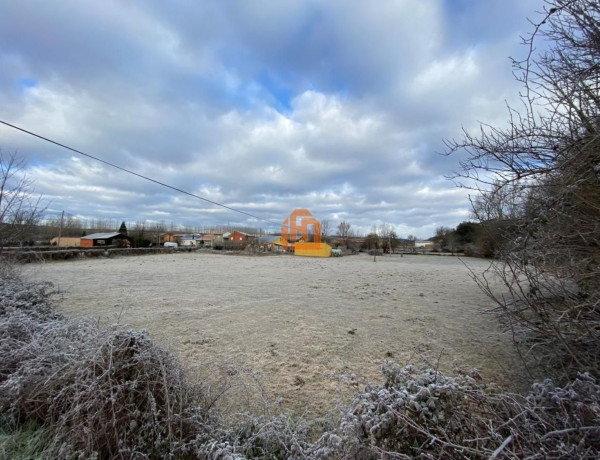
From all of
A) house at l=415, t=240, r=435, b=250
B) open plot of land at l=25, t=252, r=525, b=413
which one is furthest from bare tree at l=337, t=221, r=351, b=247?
open plot of land at l=25, t=252, r=525, b=413

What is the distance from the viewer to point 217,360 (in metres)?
3.51

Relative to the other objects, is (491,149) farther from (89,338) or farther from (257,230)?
(257,230)

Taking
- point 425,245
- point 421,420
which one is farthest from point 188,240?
point 421,420

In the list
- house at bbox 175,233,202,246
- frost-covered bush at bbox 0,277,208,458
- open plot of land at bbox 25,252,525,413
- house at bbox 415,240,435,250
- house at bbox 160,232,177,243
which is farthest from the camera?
house at bbox 175,233,202,246

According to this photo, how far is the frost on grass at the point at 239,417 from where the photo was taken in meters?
1.20

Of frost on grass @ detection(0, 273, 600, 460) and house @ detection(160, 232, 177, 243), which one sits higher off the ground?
house @ detection(160, 232, 177, 243)

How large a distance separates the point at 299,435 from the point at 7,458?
5.73 ft

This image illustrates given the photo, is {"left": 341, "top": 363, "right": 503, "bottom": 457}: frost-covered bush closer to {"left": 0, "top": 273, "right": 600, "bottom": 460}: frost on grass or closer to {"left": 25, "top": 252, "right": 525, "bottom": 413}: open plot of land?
{"left": 0, "top": 273, "right": 600, "bottom": 460}: frost on grass

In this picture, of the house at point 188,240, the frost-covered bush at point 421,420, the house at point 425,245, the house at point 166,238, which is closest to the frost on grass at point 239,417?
the frost-covered bush at point 421,420

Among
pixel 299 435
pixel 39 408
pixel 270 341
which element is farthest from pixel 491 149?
pixel 39 408

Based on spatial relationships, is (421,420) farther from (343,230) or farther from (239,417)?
(343,230)

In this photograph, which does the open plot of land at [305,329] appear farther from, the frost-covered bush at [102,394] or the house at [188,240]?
the house at [188,240]

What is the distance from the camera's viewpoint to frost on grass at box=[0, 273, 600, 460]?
47.1 inches

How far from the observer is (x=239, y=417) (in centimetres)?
217
